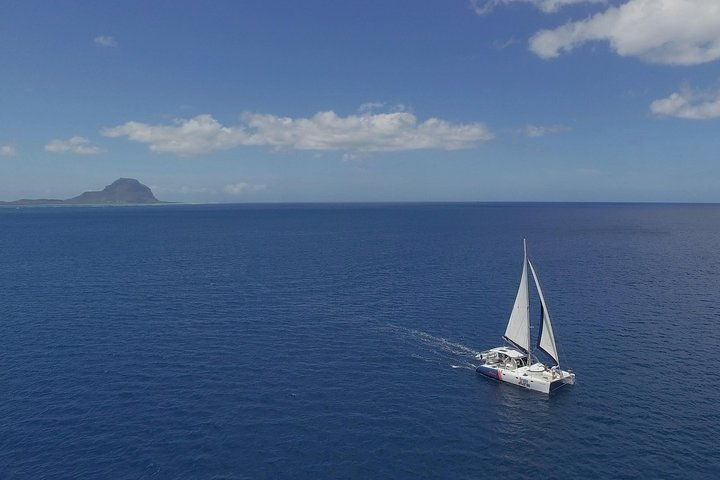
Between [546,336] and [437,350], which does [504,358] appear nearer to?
[546,336]

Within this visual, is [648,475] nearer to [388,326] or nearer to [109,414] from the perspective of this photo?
[388,326]

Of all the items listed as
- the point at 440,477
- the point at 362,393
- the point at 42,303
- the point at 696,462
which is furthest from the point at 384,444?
the point at 42,303

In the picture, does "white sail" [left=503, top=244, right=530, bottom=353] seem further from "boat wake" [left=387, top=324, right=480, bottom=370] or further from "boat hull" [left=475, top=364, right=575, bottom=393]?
"boat wake" [left=387, top=324, right=480, bottom=370]

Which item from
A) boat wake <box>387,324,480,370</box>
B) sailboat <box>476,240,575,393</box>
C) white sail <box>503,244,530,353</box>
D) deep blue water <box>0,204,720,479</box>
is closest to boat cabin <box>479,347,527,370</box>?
sailboat <box>476,240,575,393</box>

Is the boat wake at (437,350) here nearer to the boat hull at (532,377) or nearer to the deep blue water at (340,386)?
the deep blue water at (340,386)

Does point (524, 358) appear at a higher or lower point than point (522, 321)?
lower

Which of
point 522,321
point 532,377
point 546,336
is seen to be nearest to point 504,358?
point 532,377
